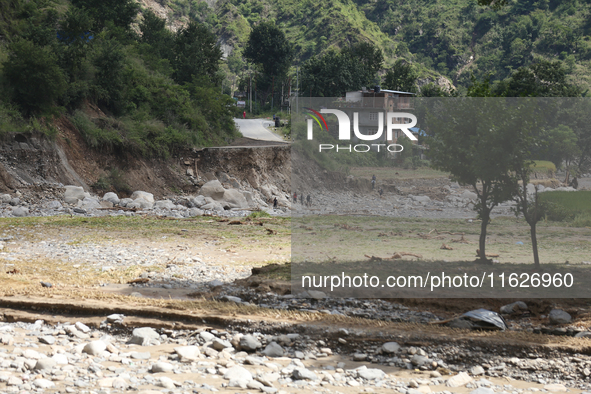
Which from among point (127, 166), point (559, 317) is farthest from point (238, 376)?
point (127, 166)

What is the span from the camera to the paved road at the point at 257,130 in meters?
43.9

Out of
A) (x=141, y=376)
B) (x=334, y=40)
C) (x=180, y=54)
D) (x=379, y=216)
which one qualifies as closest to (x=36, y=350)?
(x=141, y=376)

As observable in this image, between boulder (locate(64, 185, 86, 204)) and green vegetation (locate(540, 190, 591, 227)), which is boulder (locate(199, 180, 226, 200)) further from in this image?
green vegetation (locate(540, 190, 591, 227))

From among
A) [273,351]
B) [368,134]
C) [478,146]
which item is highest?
[368,134]

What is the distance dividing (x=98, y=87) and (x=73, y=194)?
842 centimetres

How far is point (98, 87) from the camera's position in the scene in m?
29.5

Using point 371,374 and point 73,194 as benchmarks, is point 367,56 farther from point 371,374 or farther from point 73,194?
point 371,374

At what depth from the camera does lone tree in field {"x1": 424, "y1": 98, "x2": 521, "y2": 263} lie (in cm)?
790

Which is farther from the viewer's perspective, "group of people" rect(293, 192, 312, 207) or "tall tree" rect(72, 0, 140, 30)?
"tall tree" rect(72, 0, 140, 30)

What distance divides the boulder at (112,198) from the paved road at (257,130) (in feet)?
61.1

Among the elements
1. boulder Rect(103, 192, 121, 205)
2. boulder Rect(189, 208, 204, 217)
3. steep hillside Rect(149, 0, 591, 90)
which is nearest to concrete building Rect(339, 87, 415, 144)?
boulder Rect(189, 208, 204, 217)

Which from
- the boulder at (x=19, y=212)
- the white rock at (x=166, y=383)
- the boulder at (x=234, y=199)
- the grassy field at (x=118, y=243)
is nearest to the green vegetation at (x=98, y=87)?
the boulder at (x=234, y=199)

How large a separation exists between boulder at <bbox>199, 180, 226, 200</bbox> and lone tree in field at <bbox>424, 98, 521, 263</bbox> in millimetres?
21408

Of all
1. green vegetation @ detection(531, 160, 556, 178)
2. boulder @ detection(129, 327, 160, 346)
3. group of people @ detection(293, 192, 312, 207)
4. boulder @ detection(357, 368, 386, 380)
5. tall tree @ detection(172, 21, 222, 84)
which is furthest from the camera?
tall tree @ detection(172, 21, 222, 84)
